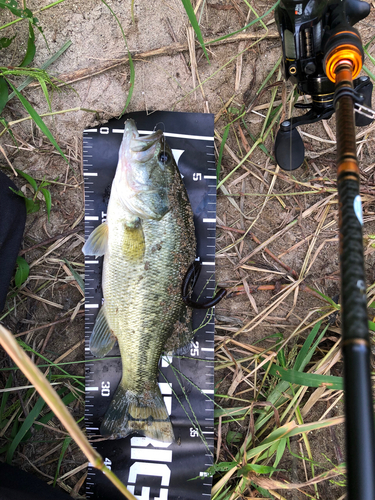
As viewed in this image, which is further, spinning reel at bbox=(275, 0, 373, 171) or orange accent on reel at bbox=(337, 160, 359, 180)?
spinning reel at bbox=(275, 0, 373, 171)

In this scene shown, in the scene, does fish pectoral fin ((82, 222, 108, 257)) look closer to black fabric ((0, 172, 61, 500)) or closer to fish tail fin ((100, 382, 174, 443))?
black fabric ((0, 172, 61, 500))

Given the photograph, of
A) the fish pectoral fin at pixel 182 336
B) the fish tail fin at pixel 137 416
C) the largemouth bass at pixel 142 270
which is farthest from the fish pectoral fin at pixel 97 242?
the fish tail fin at pixel 137 416

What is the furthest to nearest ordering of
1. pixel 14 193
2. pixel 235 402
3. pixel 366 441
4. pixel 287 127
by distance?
1. pixel 235 402
2. pixel 14 193
3. pixel 287 127
4. pixel 366 441

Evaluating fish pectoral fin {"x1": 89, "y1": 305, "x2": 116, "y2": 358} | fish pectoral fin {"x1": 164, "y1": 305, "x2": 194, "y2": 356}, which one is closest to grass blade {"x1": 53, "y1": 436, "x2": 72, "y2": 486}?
fish pectoral fin {"x1": 89, "y1": 305, "x2": 116, "y2": 358}

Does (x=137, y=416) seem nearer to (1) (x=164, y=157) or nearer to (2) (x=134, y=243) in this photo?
(2) (x=134, y=243)

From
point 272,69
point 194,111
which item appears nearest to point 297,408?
point 194,111

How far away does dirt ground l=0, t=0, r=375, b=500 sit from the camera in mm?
2230

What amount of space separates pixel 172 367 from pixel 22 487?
1.00 metres

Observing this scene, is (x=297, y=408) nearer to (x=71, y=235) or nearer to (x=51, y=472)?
(x=51, y=472)

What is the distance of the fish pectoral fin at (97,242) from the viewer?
207 centimetres

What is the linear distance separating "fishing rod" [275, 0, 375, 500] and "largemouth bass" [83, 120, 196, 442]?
0.73 metres

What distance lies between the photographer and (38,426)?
2197 mm

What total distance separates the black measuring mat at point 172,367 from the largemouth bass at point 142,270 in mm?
95

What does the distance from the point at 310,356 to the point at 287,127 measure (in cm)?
134
